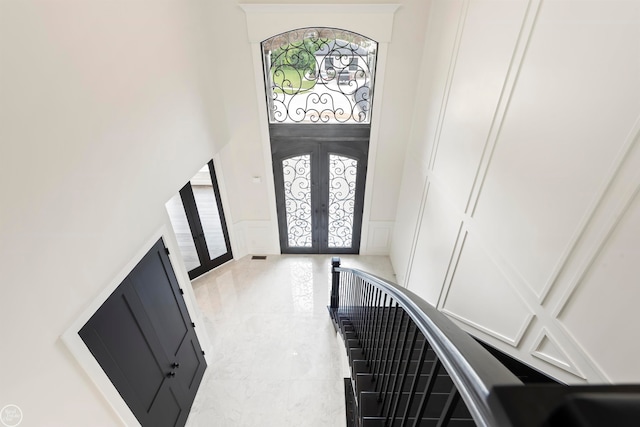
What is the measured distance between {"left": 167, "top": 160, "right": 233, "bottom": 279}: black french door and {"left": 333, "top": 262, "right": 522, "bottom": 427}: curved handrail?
4.38m

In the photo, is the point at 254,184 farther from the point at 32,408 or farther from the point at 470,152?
the point at 32,408

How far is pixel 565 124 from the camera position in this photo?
170 centimetres

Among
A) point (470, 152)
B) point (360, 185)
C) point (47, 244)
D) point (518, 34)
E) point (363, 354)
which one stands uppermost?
point (518, 34)

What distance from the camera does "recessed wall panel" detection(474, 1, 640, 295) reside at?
141 centimetres

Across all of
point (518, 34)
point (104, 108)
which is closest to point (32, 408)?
point (104, 108)

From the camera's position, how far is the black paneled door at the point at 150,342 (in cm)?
220

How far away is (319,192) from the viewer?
5.38 metres

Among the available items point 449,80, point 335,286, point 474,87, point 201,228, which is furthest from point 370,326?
point 201,228

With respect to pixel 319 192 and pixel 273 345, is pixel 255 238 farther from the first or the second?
pixel 273 345

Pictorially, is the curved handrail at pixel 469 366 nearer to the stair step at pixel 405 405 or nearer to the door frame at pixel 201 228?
the stair step at pixel 405 405

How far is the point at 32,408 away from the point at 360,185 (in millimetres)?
4581

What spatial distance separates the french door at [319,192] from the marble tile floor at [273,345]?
40cm

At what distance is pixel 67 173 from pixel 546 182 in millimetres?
2918

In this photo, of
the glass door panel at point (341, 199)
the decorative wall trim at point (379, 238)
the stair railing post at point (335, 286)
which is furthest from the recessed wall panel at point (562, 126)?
the decorative wall trim at point (379, 238)
